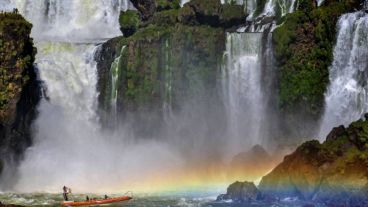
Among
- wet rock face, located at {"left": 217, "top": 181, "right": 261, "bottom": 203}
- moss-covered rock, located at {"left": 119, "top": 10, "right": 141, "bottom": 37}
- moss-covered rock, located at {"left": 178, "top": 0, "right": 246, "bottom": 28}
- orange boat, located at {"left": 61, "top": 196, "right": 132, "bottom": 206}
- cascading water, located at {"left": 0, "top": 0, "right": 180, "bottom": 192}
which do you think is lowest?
orange boat, located at {"left": 61, "top": 196, "right": 132, "bottom": 206}

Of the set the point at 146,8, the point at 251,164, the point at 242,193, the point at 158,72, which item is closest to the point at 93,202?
the point at 242,193

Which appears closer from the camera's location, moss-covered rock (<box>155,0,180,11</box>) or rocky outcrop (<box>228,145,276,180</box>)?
rocky outcrop (<box>228,145,276,180</box>)

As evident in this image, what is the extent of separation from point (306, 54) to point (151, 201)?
2144 centimetres

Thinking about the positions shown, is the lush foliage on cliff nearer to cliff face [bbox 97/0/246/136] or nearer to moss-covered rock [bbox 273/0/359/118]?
cliff face [bbox 97/0/246/136]

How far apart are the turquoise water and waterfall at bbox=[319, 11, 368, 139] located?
13.9 m

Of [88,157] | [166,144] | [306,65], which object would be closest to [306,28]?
[306,65]

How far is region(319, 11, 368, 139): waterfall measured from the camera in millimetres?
60781

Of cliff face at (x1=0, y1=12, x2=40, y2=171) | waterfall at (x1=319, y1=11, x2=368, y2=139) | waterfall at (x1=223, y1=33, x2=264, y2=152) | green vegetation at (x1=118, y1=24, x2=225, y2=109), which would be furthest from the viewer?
green vegetation at (x1=118, y1=24, x2=225, y2=109)

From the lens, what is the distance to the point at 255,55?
66688 mm

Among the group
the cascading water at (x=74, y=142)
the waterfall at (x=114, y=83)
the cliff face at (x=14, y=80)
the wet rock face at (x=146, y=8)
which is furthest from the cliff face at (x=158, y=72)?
the wet rock face at (x=146, y=8)

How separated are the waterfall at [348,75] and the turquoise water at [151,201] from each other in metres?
13.9

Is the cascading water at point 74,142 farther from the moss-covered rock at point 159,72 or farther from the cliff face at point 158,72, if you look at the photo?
the moss-covered rock at point 159,72

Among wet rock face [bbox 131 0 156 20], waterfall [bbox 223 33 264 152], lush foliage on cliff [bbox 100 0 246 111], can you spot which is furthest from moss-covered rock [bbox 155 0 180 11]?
waterfall [bbox 223 33 264 152]

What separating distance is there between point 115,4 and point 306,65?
1180 inches
